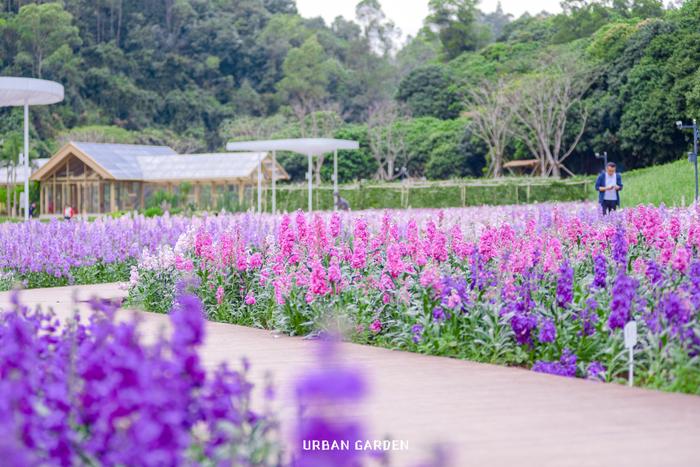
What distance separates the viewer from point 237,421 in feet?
7.62

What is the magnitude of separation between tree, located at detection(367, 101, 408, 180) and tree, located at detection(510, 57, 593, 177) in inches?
347

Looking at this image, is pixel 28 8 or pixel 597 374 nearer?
pixel 597 374

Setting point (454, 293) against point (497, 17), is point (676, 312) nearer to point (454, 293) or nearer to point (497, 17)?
point (454, 293)

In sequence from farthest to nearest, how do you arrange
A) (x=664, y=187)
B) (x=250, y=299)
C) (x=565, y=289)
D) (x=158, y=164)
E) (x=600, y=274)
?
(x=158, y=164) < (x=664, y=187) < (x=250, y=299) < (x=600, y=274) < (x=565, y=289)

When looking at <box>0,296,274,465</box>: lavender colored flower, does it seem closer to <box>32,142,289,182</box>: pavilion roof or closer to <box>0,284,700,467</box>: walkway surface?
<box>0,284,700,467</box>: walkway surface

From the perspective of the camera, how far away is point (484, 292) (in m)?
6.09

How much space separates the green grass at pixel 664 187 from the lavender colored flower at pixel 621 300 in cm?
1962

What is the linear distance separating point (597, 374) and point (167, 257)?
4.59 metres

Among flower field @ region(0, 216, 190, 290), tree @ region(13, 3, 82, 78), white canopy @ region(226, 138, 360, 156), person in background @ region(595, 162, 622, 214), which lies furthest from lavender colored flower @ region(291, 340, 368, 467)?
tree @ region(13, 3, 82, 78)

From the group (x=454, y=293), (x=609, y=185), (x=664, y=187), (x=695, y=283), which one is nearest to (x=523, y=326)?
(x=454, y=293)

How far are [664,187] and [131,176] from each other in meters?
21.2

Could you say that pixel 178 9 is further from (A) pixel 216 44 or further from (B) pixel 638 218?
(B) pixel 638 218

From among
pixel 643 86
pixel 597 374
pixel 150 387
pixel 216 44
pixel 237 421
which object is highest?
pixel 216 44

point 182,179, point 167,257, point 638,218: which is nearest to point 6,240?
point 167,257
